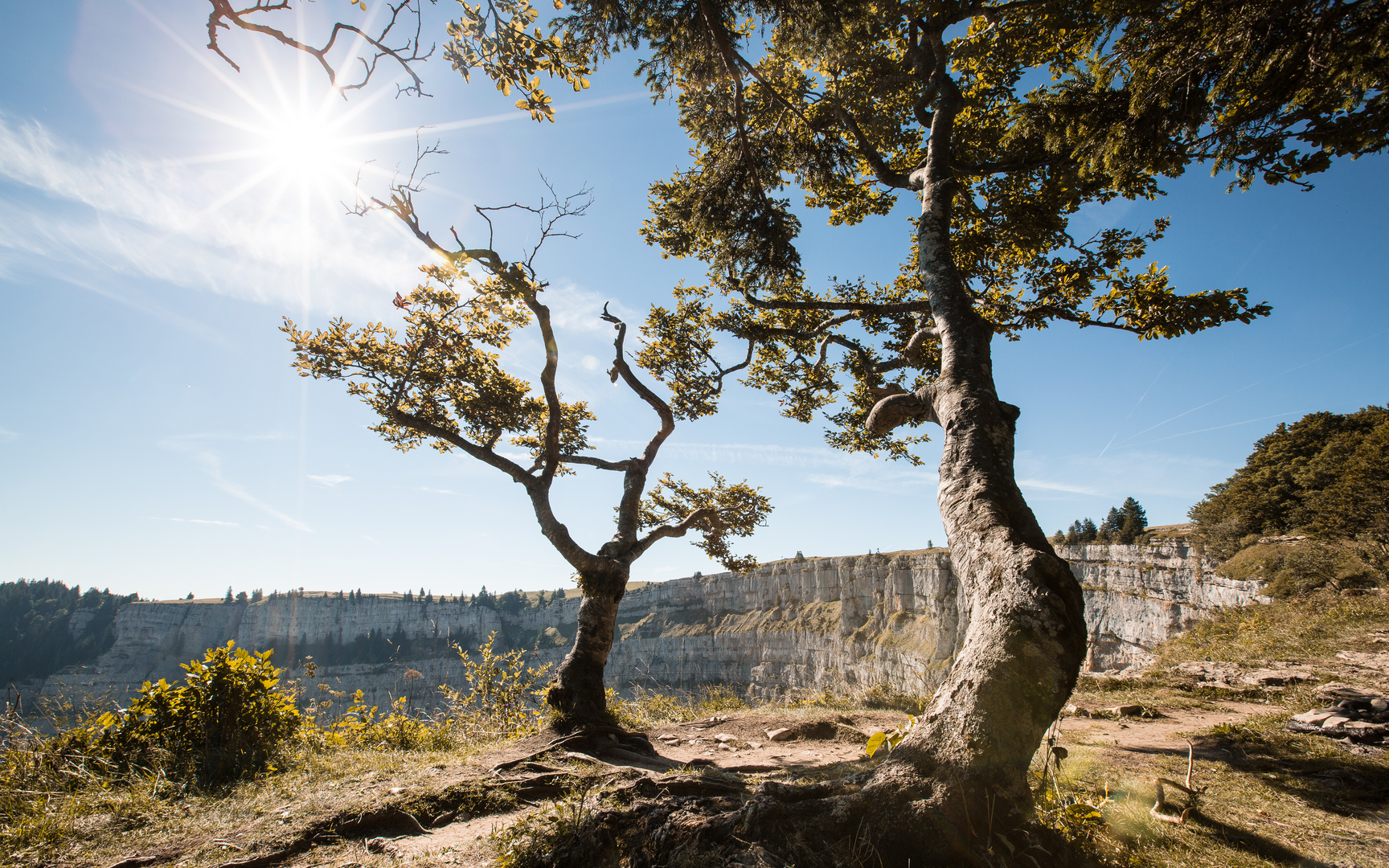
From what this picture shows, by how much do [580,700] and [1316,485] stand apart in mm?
51084

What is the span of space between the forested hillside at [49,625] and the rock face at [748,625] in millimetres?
4185

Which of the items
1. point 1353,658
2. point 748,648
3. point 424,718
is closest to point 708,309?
point 424,718

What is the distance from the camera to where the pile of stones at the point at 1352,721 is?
5270mm

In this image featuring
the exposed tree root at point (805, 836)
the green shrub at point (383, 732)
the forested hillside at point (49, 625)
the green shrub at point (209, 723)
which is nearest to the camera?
the exposed tree root at point (805, 836)

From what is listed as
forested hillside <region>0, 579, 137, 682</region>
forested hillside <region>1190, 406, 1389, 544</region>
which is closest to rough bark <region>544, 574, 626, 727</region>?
forested hillside <region>1190, 406, 1389, 544</region>

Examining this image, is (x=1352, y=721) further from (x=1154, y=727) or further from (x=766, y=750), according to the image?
(x=766, y=750)

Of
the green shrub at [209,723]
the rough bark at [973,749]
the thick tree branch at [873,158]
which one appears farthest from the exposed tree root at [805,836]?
the thick tree branch at [873,158]

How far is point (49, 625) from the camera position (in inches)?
4405

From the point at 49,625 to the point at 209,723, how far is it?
175258 mm

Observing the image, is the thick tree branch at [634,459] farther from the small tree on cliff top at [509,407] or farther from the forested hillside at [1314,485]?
the forested hillside at [1314,485]

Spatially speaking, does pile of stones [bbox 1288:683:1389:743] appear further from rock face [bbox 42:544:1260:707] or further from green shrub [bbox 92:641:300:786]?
green shrub [bbox 92:641:300:786]

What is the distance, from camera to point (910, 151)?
929 centimetres

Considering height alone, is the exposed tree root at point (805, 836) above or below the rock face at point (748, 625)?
above

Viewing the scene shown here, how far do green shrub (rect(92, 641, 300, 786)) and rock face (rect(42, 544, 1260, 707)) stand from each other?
0.71m
